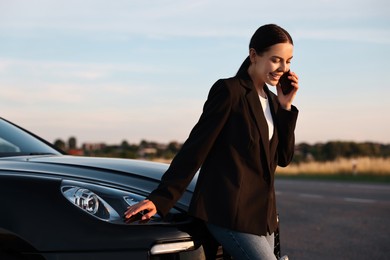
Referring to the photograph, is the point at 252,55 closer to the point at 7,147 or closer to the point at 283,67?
the point at 283,67

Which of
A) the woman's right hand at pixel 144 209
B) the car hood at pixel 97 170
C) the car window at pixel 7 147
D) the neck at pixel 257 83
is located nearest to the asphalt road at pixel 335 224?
the car hood at pixel 97 170

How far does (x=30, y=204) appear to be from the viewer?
2855mm

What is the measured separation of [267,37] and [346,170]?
74.6ft

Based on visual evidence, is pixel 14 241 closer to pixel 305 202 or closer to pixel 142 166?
pixel 142 166

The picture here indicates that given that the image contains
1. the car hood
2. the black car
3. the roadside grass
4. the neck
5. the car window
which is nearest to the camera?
the black car

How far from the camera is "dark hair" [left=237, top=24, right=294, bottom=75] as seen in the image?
115 inches

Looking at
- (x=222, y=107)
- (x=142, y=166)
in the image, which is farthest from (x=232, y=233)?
(x=142, y=166)

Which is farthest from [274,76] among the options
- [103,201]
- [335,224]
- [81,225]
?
[335,224]

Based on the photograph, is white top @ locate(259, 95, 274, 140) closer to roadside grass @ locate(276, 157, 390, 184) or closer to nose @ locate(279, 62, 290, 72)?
nose @ locate(279, 62, 290, 72)

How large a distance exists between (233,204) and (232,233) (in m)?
0.13

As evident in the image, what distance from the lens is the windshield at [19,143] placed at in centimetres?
419

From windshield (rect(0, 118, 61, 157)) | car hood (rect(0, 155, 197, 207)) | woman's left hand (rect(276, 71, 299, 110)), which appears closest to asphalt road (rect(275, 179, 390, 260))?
windshield (rect(0, 118, 61, 157))

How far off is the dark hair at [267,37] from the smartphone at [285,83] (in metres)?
0.18

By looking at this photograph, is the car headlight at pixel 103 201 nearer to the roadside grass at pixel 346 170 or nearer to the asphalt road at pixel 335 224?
the asphalt road at pixel 335 224
